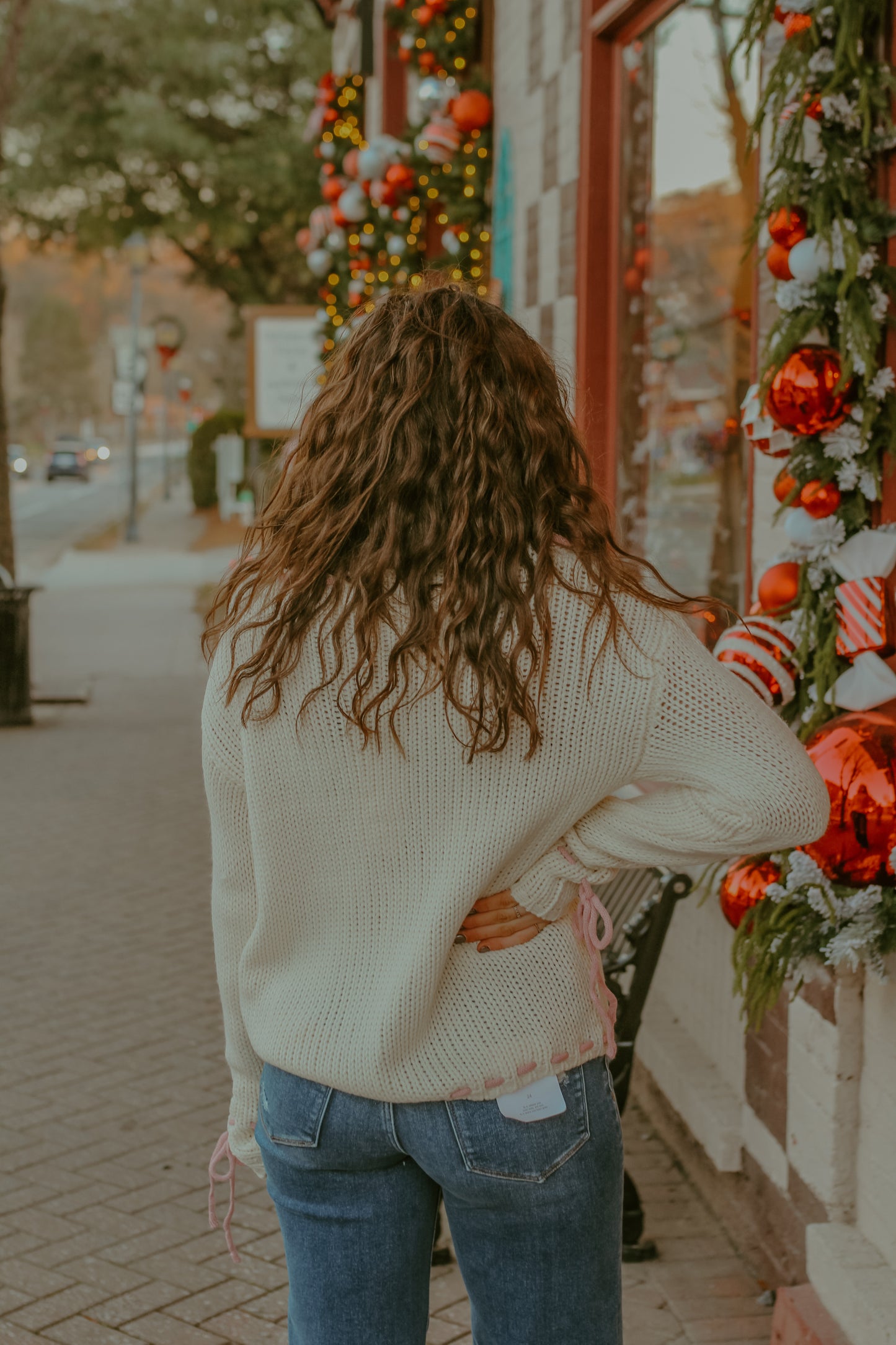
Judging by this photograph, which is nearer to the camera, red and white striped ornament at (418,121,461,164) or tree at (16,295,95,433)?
red and white striped ornament at (418,121,461,164)

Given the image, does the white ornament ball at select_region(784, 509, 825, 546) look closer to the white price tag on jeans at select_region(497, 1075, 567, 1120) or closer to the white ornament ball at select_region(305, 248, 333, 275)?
the white price tag on jeans at select_region(497, 1075, 567, 1120)

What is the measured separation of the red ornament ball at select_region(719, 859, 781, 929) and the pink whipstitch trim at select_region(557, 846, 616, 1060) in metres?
0.79

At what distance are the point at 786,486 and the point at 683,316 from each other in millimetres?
2749

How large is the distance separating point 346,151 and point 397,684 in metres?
8.80

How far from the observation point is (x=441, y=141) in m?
7.29

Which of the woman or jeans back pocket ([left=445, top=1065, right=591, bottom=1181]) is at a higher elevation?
the woman

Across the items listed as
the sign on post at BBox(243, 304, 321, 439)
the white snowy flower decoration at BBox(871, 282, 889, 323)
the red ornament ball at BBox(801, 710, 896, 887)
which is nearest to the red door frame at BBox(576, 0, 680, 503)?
the white snowy flower decoration at BBox(871, 282, 889, 323)

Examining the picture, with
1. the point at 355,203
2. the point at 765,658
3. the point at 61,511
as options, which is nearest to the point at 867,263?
the point at 765,658

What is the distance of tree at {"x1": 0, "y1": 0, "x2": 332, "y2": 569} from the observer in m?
24.4

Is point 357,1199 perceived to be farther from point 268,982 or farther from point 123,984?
point 123,984

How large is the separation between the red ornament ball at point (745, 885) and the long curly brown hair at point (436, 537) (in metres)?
1.06

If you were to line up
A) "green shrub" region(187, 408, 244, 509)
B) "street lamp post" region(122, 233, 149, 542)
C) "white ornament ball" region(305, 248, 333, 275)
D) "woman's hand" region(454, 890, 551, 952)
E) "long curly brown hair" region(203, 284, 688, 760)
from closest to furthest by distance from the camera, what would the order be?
"long curly brown hair" region(203, 284, 688, 760) → "woman's hand" region(454, 890, 551, 952) → "white ornament ball" region(305, 248, 333, 275) → "street lamp post" region(122, 233, 149, 542) → "green shrub" region(187, 408, 244, 509)

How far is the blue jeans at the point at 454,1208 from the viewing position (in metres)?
1.72

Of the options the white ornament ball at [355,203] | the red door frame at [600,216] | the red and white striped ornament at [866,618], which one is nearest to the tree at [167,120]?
the white ornament ball at [355,203]
